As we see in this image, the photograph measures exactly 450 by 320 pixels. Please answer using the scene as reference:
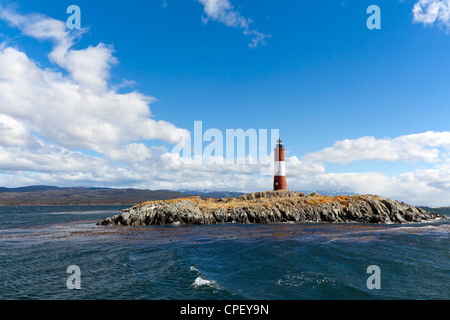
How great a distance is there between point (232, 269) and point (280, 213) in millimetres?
38311

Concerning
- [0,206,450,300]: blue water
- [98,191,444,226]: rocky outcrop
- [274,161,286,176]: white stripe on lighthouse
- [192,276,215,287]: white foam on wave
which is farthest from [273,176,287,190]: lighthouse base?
[192,276,215,287]: white foam on wave

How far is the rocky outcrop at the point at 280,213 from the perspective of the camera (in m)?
53.8

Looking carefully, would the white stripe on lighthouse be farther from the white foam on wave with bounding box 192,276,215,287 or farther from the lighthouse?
the white foam on wave with bounding box 192,276,215,287

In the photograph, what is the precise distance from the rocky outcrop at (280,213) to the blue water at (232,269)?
2303 centimetres

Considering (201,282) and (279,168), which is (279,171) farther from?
(201,282)

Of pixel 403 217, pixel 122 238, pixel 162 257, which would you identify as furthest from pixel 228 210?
pixel 403 217

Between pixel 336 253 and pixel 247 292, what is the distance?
12578 mm

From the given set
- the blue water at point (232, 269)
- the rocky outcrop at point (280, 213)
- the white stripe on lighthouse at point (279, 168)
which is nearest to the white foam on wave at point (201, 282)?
the blue water at point (232, 269)

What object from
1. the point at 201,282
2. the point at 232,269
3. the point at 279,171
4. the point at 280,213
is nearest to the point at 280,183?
the point at 279,171

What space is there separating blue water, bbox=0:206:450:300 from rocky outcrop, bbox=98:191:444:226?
75.5 ft

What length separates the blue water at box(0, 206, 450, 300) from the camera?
596 inches

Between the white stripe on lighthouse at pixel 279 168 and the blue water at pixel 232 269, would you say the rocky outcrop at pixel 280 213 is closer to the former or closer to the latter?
the white stripe on lighthouse at pixel 279 168
